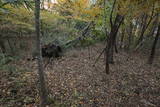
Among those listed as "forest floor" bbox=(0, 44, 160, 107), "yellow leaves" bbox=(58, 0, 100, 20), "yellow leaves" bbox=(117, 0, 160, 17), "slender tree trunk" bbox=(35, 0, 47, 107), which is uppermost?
"yellow leaves" bbox=(58, 0, 100, 20)

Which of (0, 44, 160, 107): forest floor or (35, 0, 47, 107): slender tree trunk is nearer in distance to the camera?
(35, 0, 47, 107): slender tree trunk

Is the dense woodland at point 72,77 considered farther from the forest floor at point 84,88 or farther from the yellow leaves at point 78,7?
the yellow leaves at point 78,7

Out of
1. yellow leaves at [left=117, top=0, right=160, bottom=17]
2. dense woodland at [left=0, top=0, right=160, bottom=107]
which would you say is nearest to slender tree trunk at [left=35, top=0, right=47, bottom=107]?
dense woodland at [left=0, top=0, right=160, bottom=107]

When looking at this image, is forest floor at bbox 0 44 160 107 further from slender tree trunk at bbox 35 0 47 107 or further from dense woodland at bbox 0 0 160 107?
slender tree trunk at bbox 35 0 47 107

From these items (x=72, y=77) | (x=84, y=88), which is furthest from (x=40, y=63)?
(x=72, y=77)

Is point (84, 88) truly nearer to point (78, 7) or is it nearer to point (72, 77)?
point (72, 77)

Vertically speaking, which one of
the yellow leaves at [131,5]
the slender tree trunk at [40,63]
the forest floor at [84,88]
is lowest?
the forest floor at [84,88]

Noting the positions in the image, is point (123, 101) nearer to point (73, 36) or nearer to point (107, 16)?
point (107, 16)

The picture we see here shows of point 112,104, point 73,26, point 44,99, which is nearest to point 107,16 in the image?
point 112,104

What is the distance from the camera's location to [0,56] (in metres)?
4.58

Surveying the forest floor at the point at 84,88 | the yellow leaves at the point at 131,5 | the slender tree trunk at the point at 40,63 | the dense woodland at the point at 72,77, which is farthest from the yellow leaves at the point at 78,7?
the slender tree trunk at the point at 40,63

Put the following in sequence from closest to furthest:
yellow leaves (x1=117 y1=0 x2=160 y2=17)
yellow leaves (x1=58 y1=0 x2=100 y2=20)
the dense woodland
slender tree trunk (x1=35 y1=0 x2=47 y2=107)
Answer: slender tree trunk (x1=35 y1=0 x2=47 y2=107) < the dense woodland < yellow leaves (x1=117 y1=0 x2=160 y2=17) < yellow leaves (x1=58 y1=0 x2=100 y2=20)

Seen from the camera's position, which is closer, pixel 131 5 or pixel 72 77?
pixel 131 5

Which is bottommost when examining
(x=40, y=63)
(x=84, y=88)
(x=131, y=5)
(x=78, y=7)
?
(x=84, y=88)
